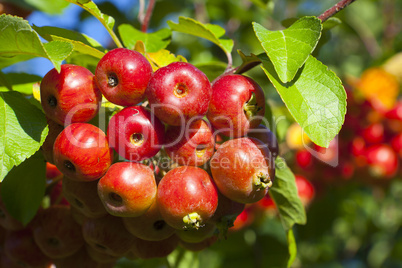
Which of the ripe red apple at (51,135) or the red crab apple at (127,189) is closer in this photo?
the red crab apple at (127,189)

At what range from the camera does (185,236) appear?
1.35 meters

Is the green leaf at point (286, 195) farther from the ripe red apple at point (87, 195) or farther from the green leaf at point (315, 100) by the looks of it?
the ripe red apple at point (87, 195)

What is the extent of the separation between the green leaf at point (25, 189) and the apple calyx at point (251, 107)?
0.74 metres

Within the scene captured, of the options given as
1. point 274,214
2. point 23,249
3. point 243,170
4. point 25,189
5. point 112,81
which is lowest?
point 274,214

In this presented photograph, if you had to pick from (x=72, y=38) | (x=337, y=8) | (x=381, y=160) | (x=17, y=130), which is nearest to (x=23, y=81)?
(x=72, y=38)

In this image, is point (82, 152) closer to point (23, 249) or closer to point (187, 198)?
point (187, 198)

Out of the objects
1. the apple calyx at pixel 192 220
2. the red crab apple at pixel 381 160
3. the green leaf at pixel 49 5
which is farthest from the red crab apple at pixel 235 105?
the red crab apple at pixel 381 160

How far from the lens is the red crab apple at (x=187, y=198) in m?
1.14

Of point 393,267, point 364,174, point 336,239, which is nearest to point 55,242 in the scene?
point 364,174

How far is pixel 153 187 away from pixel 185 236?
247 mm

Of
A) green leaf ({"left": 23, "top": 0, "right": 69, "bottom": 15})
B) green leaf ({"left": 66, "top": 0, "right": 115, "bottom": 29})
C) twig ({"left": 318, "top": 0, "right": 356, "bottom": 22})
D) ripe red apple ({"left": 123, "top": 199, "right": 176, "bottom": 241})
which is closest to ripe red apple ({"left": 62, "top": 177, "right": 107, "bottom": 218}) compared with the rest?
ripe red apple ({"left": 123, "top": 199, "right": 176, "bottom": 241})

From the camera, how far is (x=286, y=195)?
160 centimetres

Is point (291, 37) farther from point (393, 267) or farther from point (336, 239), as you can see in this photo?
point (393, 267)

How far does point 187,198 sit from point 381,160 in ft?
7.07
